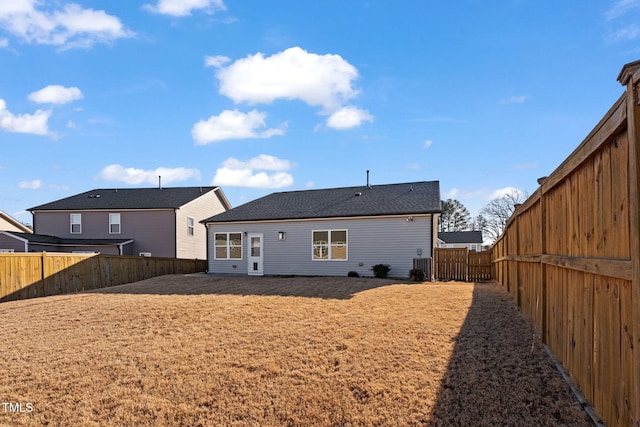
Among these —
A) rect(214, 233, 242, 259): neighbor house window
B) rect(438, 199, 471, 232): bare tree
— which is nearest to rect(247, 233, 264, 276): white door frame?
rect(214, 233, 242, 259): neighbor house window

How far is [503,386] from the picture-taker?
3.76 m

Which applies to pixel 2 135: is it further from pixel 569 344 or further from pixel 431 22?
pixel 569 344

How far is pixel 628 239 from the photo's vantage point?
2.25 m

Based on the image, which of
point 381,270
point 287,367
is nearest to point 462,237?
point 381,270

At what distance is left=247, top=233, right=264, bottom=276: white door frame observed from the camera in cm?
1806

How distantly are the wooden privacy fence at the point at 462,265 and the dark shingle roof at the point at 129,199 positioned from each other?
57.3ft

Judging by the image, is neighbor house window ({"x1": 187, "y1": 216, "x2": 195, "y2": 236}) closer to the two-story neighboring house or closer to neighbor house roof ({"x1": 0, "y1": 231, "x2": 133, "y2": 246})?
the two-story neighboring house

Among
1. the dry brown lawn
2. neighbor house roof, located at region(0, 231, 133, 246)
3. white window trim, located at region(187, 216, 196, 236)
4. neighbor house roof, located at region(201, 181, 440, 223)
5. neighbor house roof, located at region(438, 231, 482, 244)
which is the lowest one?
neighbor house roof, located at region(438, 231, 482, 244)

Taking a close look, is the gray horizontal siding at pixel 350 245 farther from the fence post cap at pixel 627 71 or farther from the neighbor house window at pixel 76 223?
the neighbor house window at pixel 76 223

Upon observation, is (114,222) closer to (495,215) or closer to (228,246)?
(228,246)

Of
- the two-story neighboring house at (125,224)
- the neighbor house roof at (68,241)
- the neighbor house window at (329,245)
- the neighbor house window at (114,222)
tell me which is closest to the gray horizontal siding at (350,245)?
the neighbor house window at (329,245)

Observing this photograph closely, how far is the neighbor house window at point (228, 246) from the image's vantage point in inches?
740

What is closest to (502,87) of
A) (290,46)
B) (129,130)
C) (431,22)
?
(431,22)

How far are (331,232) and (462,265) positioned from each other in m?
5.61
